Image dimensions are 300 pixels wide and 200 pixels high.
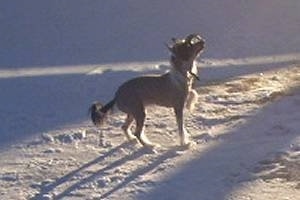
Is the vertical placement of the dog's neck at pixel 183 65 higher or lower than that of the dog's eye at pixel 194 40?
lower

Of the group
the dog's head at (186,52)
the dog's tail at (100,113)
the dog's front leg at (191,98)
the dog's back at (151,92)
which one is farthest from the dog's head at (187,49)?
the dog's tail at (100,113)

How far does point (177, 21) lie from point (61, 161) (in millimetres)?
4675

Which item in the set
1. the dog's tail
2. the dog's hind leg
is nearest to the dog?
the dog's tail

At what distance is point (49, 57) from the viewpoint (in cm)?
1011

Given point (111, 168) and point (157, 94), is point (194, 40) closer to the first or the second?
point (157, 94)

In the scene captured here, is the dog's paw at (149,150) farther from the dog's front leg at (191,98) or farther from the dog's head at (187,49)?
the dog's head at (187,49)

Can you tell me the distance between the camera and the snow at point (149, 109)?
6.34m

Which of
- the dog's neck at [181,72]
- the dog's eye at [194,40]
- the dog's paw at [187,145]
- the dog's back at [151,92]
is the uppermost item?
the dog's eye at [194,40]

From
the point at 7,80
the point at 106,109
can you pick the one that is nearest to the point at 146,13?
the point at 7,80

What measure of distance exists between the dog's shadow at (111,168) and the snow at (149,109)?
0.01m

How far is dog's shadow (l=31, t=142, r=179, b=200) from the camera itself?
247 inches

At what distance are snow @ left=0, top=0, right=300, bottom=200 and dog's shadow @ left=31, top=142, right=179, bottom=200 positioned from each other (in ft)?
0.04

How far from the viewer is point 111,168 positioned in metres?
6.63

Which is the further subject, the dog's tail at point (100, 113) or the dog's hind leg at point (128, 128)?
the dog's hind leg at point (128, 128)
